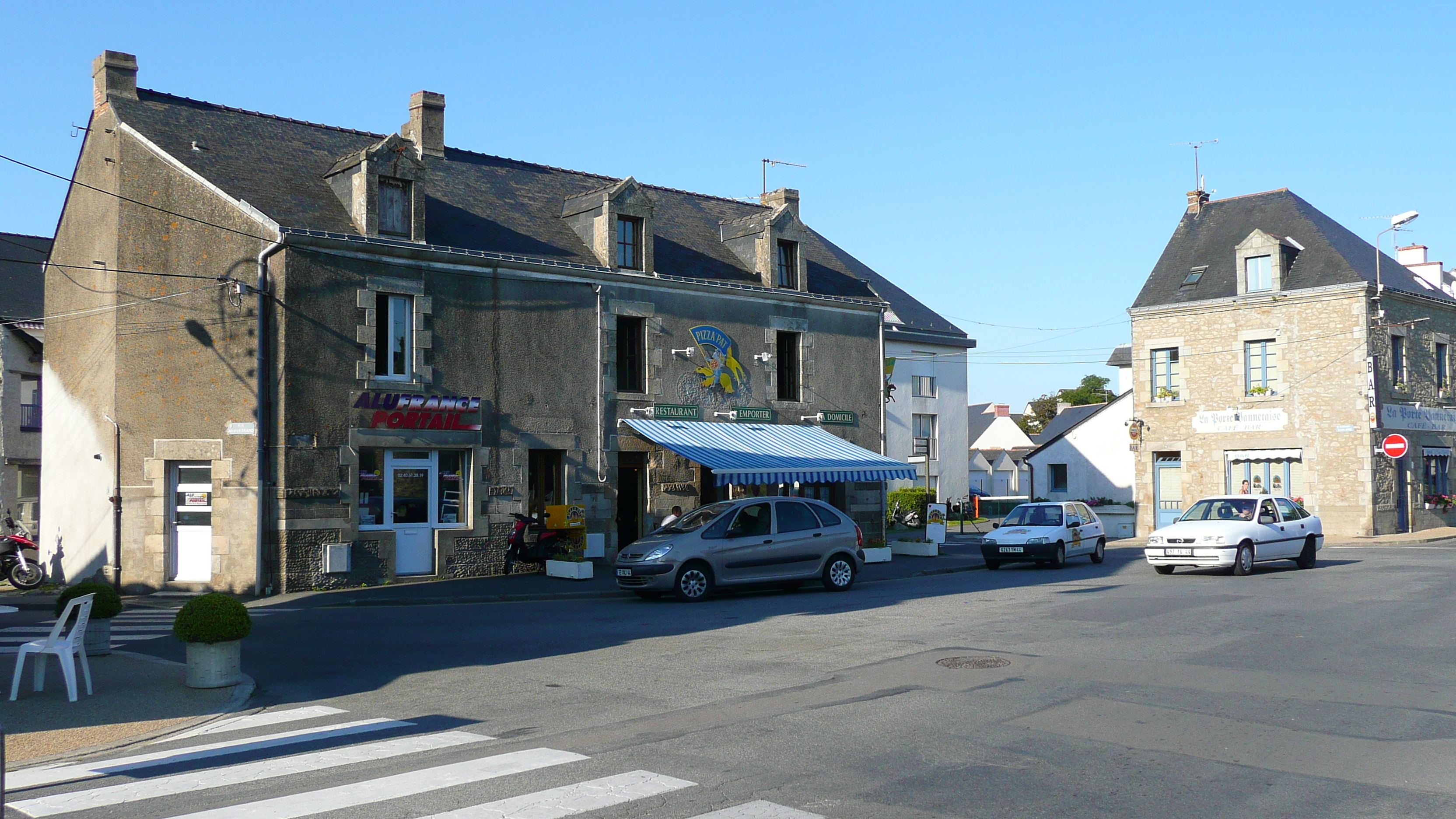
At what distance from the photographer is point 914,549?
25562mm

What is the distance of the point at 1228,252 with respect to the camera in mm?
34562

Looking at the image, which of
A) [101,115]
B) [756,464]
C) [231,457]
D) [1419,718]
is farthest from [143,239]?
[1419,718]

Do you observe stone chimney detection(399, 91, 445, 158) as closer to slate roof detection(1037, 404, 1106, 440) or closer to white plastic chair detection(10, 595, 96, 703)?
white plastic chair detection(10, 595, 96, 703)

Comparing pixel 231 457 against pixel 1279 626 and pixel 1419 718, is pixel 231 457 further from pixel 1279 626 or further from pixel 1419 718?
pixel 1419 718

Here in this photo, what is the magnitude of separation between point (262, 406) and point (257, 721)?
11.0 metres

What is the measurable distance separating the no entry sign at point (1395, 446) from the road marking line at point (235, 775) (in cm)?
2965

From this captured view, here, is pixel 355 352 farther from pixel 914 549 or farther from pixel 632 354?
pixel 914 549

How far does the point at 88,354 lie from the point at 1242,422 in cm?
2939

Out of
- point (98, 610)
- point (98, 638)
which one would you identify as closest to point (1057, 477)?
point (98, 638)

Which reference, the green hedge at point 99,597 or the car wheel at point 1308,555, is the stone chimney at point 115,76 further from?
the car wheel at point 1308,555

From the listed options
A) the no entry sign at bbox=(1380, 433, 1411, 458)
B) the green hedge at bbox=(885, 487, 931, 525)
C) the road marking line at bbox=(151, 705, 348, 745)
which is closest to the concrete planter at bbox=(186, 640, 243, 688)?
the road marking line at bbox=(151, 705, 348, 745)

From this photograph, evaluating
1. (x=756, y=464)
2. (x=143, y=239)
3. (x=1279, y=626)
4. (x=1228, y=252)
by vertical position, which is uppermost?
(x=1228, y=252)

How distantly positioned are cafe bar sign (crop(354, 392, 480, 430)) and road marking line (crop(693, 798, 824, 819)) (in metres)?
15.1

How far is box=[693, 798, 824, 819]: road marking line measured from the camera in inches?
219
